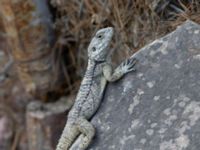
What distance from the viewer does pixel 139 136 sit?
11.0ft

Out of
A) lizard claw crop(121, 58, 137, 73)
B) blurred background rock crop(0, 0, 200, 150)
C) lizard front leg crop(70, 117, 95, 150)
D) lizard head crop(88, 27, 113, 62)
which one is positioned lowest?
blurred background rock crop(0, 0, 200, 150)

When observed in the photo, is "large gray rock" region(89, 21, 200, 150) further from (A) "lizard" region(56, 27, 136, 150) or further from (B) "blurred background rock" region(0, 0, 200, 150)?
(B) "blurred background rock" region(0, 0, 200, 150)

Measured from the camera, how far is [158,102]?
3445mm

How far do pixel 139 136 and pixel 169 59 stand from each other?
0.60 meters

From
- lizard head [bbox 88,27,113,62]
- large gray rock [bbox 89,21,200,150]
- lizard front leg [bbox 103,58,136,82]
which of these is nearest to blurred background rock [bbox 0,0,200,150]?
lizard head [bbox 88,27,113,62]

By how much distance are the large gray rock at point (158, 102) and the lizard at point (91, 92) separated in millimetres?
60

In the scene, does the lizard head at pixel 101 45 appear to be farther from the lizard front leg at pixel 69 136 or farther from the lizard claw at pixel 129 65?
the lizard front leg at pixel 69 136

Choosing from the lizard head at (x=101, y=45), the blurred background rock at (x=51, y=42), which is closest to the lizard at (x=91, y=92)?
the lizard head at (x=101, y=45)

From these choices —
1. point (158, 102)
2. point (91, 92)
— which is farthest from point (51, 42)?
point (158, 102)

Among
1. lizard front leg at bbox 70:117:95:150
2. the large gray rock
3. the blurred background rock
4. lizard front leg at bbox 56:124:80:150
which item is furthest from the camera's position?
the blurred background rock

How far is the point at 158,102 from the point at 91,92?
80 cm

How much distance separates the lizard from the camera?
3799 mm

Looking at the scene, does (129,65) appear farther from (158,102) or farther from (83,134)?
(83,134)

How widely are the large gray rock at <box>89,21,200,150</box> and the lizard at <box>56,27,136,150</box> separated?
0.20ft
